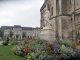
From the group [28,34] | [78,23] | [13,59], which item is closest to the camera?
[13,59]

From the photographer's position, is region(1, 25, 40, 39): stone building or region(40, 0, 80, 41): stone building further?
region(1, 25, 40, 39): stone building

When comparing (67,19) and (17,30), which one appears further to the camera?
(17,30)

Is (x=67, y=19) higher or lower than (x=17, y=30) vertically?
higher

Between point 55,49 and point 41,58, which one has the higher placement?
point 55,49

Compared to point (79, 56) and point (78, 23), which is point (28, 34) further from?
point (79, 56)

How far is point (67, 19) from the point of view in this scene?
12.8 meters

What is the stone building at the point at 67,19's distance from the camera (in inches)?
482

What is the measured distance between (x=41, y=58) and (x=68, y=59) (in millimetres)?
1886

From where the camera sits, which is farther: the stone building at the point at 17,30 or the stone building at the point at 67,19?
the stone building at the point at 17,30

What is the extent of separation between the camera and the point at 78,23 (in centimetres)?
1189

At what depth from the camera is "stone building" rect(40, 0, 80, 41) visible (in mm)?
12252

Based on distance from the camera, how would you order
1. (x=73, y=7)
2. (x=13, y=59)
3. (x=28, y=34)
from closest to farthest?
1. (x=13, y=59)
2. (x=73, y=7)
3. (x=28, y=34)

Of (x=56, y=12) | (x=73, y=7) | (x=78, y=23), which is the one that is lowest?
(x=78, y=23)

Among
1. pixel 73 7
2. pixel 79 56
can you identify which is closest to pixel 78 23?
pixel 73 7
